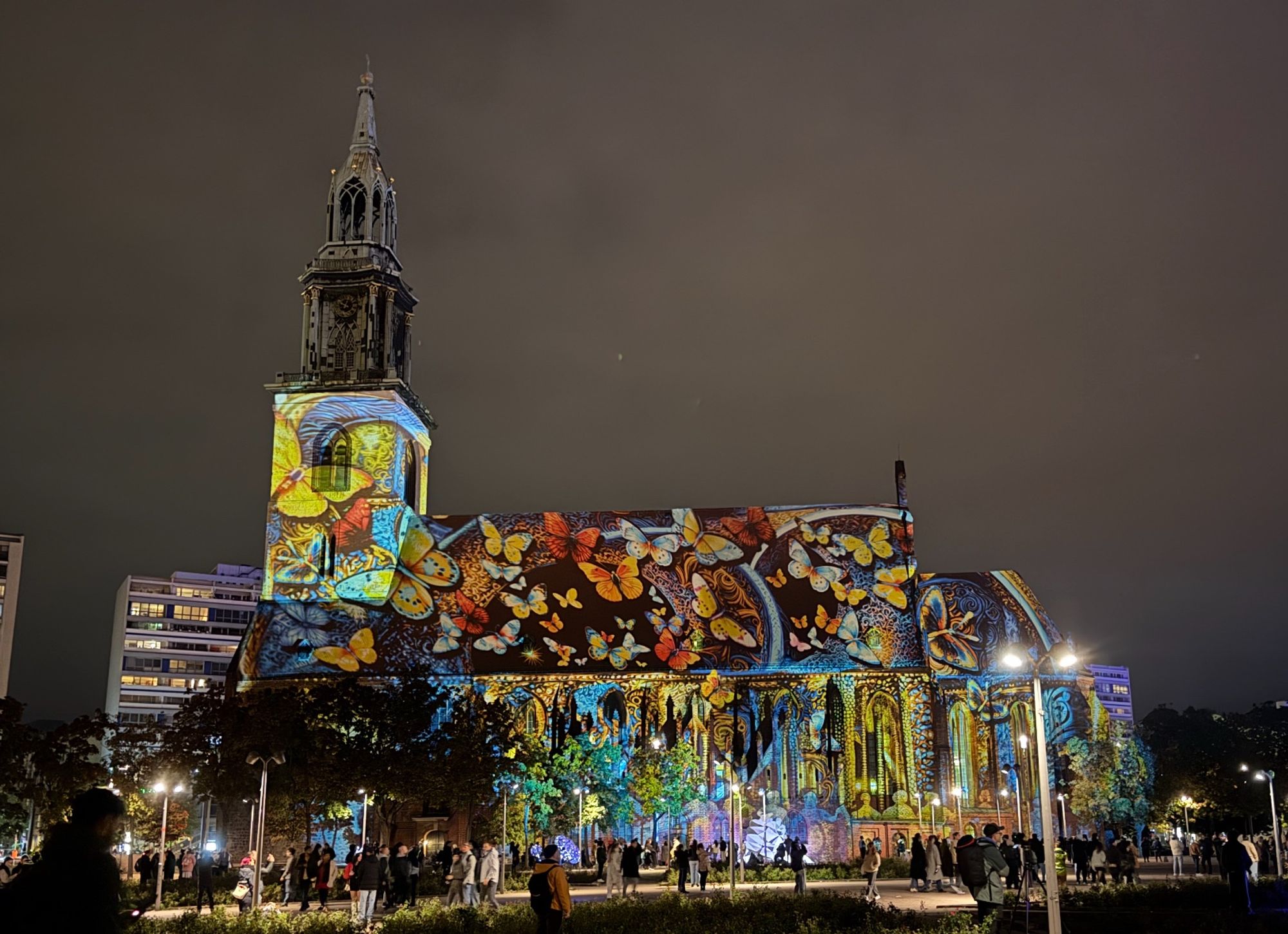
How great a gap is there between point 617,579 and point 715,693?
8.43 metres

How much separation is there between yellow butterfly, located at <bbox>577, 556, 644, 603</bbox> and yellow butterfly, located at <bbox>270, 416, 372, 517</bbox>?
1309 cm

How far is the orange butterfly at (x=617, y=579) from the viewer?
7462 cm

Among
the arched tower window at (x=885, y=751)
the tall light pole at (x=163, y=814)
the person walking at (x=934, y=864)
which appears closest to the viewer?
the tall light pole at (x=163, y=814)

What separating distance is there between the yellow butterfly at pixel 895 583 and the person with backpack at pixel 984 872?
2029 inches

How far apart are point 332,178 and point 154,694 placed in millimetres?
109568

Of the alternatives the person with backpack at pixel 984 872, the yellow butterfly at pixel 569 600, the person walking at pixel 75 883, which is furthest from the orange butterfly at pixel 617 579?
the person walking at pixel 75 883

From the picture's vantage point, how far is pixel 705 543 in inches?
2982

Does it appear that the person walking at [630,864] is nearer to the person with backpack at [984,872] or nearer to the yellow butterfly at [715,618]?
the person with backpack at [984,872]

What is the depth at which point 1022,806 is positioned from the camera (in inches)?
2783

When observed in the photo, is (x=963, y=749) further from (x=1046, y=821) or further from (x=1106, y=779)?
(x=1046, y=821)

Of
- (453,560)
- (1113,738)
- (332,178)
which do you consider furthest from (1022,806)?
(332,178)

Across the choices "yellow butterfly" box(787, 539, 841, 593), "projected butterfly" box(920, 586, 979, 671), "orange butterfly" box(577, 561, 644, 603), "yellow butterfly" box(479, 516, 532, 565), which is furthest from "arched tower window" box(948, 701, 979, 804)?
"yellow butterfly" box(479, 516, 532, 565)

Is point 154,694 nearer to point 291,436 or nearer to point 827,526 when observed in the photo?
point 291,436

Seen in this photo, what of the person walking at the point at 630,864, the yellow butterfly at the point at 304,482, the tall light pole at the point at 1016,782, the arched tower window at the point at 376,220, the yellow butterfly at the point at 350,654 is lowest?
the person walking at the point at 630,864
